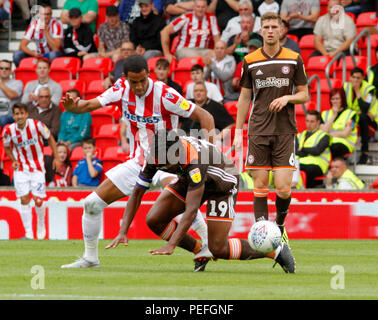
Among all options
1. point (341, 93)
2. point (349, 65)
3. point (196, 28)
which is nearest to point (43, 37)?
point (196, 28)

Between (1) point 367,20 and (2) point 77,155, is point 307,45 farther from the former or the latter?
(2) point 77,155

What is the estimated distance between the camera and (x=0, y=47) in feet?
64.7

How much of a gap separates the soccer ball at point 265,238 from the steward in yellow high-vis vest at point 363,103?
6.91 m

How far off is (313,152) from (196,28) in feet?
13.8

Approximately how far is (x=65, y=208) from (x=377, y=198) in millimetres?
4781

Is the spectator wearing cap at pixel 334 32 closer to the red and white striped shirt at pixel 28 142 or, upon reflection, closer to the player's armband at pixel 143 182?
the red and white striped shirt at pixel 28 142

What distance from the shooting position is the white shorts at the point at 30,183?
Result: 45.5ft

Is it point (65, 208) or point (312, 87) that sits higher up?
point (312, 87)


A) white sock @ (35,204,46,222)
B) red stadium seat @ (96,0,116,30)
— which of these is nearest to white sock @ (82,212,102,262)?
white sock @ (35,204,46,222)

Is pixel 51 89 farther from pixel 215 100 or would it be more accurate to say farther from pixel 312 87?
pixel 312 87

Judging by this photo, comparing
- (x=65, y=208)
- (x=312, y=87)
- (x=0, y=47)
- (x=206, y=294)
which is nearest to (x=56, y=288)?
(x=206, y=294)

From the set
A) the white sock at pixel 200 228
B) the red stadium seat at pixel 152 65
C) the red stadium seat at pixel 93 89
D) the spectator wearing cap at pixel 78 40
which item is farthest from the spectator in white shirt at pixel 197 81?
the white sock at pixel 200 228

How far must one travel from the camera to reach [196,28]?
16.8 meters

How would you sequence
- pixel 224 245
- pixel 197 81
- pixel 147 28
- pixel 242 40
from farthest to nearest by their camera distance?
1. pixel 147 28
2. pixel 242 40
3. pixel 197 81
4. pixel 224 245
